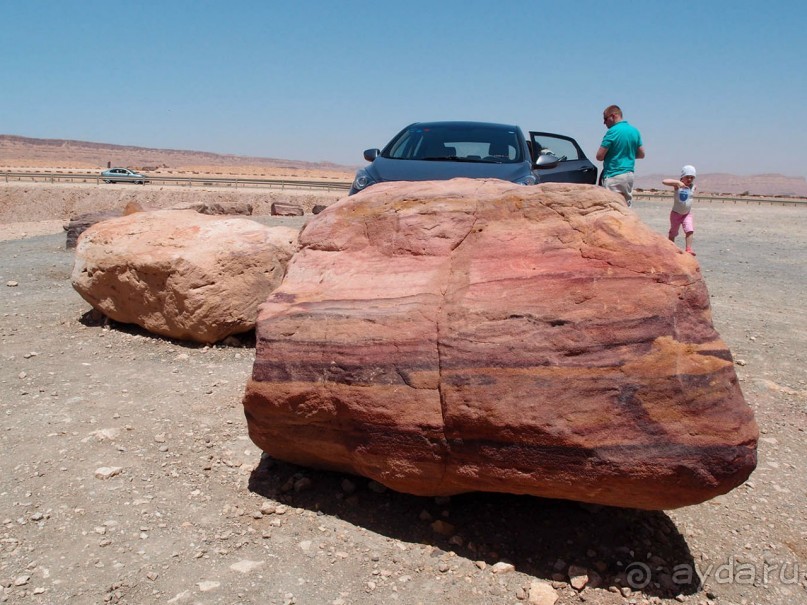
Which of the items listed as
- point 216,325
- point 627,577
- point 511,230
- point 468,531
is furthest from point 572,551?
point 216,325

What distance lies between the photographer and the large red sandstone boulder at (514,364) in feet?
8.54

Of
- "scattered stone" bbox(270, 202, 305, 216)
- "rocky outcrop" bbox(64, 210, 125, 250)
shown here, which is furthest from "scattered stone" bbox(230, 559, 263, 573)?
"scattered stone" bbox(270, 202, 305, 216)

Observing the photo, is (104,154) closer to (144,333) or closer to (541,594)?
(144,333)

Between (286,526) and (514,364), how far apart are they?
1395 millimetres

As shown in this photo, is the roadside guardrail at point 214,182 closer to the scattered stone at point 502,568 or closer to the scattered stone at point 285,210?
the scattered stone at point 285,210

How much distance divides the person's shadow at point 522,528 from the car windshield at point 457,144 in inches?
155

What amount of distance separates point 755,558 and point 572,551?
853 millimetres

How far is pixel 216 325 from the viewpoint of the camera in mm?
5312

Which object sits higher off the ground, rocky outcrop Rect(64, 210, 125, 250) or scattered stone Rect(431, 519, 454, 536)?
rocky outcrop Rect(64, 210, 125, 250)

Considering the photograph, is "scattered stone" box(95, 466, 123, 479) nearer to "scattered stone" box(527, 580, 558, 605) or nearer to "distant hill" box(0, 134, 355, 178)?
"scattered stone" box(527, 580, 558, 605)

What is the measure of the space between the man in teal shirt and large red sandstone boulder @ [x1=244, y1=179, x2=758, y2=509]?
407cm

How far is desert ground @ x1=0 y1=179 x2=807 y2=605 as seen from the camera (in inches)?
108

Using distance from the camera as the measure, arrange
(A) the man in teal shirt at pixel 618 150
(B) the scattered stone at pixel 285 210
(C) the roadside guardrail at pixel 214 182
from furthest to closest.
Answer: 1. (C) the roadside guardrail at pixel 214 182
2. (B) the scattered stone at pixel 285 210
3. (A) the man in teal shirt at pixel 618 150

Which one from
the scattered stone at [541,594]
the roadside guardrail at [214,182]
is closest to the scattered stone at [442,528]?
the scattered stone at [541,594]
